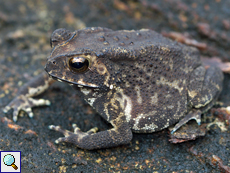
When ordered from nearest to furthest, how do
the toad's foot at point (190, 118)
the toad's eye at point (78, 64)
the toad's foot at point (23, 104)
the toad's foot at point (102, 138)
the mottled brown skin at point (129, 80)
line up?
the toad's eye at point (78, 64) < the mottled brown skin at point (129, 80) < the toad's foot at point (102, 138) < the toad's foot at point (190, 118) < the toad's foot at point (23, 104)

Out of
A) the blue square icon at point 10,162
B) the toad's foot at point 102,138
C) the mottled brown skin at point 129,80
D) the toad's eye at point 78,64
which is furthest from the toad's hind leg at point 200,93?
the blue square icon at point 10,162

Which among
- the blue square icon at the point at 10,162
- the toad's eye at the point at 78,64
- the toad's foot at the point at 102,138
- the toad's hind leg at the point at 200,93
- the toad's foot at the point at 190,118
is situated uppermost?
the toad's eye at the point at 78,64

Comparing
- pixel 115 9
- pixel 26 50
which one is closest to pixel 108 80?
pixel 26 50

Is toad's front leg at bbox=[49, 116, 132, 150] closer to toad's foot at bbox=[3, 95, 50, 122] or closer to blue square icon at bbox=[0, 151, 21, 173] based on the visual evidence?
blue square icon at bbox=[0, 151, 21, 173]

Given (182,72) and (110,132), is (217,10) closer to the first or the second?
(182,72)

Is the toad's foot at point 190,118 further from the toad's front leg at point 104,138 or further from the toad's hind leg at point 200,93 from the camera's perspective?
the toad's front leg at point 104,138

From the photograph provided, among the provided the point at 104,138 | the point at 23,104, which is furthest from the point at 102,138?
the point at 23,104
